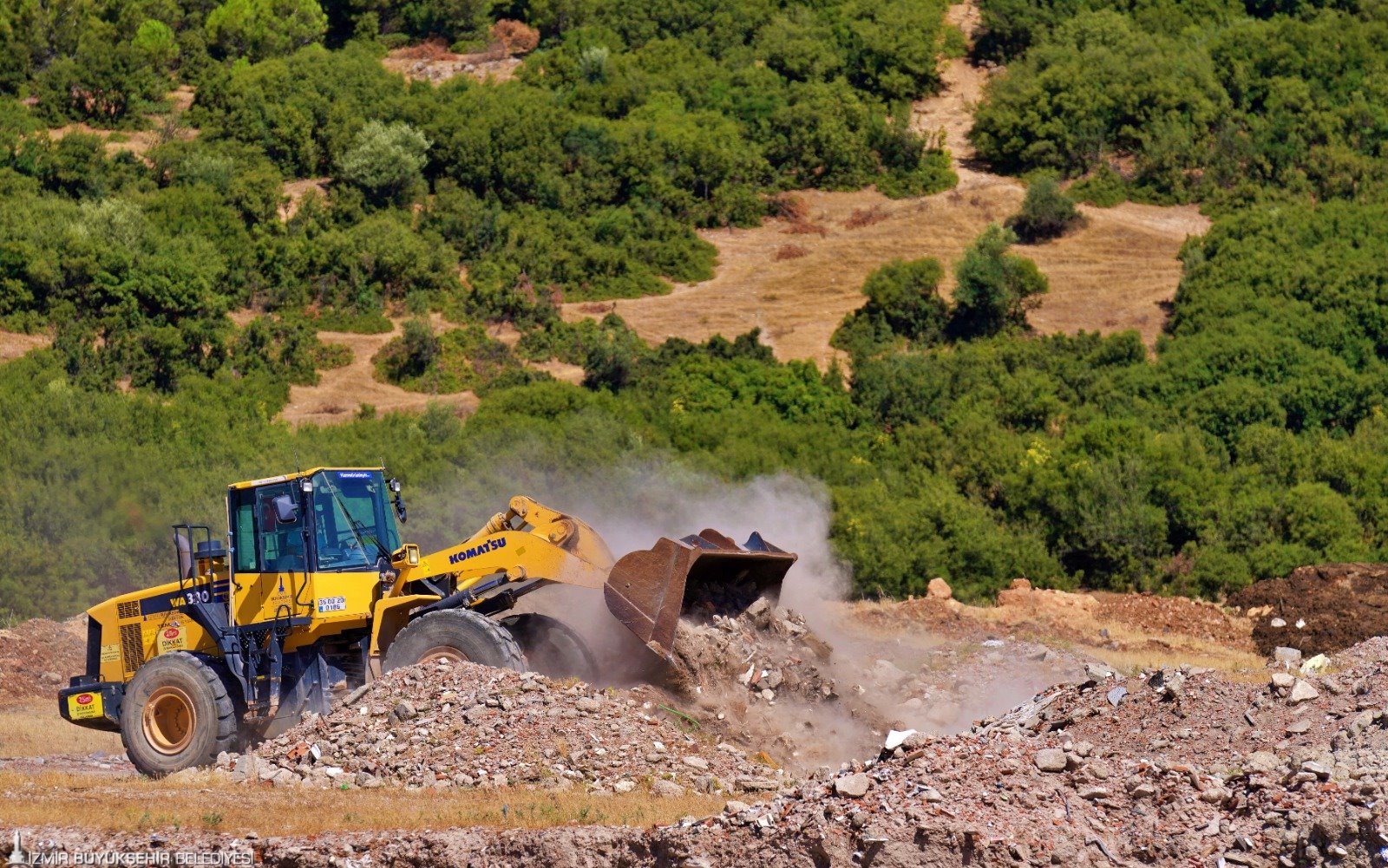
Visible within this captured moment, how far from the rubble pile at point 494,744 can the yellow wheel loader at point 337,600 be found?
0.75 m

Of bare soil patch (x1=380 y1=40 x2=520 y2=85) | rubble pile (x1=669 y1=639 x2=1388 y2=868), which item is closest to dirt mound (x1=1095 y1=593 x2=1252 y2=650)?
rubble pile (x1=669 y1=639 x2=1388 y2=868)

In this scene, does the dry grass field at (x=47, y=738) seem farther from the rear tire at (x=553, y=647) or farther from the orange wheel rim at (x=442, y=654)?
the rear tire at (x=553, y=647)

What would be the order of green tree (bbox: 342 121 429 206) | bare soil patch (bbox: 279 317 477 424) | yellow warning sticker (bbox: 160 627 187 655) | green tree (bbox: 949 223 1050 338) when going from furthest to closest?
green tree (bbox: 342 121 429 206) < green tree (bbox: 949 223 1050 338) < bare soil patch (bbox: 279 317 477 424) < yellow warning sticker (bbox: 160 627 187 655)

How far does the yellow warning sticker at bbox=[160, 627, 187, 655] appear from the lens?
60.4 ft

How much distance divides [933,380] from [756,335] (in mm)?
6361

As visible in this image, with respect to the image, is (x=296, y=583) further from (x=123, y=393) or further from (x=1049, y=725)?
(x=123, y=393)

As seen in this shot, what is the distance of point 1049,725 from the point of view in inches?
600

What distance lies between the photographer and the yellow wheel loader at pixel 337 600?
17094 mm

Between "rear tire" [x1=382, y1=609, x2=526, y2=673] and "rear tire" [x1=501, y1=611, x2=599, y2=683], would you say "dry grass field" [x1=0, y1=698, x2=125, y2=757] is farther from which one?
"rear tire" [x1=501, y1=611, x2=599, y2=683]

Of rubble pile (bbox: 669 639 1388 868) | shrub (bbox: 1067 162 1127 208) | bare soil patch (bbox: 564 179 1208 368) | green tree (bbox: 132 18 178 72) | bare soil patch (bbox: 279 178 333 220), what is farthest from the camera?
green tree (bbox: 132 18 178 72)

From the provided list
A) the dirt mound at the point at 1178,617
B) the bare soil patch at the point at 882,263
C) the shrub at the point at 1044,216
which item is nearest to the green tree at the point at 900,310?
the bare soil patch at the point at 882,263

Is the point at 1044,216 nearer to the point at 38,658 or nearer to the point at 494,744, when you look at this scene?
the point at 38,658

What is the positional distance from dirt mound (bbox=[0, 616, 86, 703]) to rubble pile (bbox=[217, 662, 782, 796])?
11.6m

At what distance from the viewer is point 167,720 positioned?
17750 mm
